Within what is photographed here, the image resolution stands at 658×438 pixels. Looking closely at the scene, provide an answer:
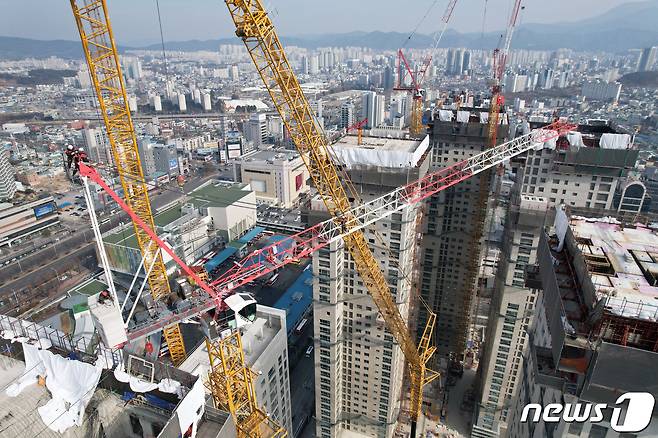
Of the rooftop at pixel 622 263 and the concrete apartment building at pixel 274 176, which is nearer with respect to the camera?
the rooftop at pixel 622 263

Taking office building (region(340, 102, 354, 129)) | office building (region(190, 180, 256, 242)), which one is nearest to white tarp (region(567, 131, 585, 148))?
office building (region(190, 180, 256, 242))

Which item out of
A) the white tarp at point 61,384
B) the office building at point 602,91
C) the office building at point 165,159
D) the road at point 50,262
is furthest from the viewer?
the office building at point 602,91

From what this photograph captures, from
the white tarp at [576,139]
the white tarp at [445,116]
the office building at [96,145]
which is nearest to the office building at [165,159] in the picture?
the office building at [96,145]

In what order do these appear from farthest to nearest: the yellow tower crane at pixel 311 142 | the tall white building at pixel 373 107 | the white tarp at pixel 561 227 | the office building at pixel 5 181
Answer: the tall white building at pixel 373 107 < the office building at pixel 5 181 < the yellow tower crane at pixel 311 142 < the white tarp at pixel 561 227

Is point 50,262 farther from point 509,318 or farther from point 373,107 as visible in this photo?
point 373,107

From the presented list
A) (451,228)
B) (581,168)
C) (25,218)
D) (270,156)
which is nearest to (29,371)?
(581,168)

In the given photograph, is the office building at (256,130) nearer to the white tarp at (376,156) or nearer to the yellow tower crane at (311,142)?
the white tarp at (376,156)

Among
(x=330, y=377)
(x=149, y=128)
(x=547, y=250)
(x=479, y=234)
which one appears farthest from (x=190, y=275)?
(x=149, y=128)
